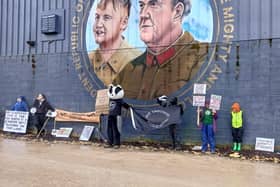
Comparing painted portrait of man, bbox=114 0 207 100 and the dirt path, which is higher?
painted portrait of man, bbox=114 0 207 100

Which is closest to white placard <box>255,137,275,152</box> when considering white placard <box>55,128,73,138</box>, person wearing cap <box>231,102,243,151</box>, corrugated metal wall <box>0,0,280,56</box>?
person wearing cap <box>231,102,243,151</box>

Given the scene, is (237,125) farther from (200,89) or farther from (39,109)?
(39,109)

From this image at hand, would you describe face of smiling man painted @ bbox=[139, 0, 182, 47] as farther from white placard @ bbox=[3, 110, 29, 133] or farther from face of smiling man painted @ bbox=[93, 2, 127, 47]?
white placard @ bbox=[3, 110, 29, 133]

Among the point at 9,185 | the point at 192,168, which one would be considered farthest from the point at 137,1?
the point at 9,185

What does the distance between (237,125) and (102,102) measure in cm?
482

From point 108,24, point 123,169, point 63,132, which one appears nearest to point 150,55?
point 108,24

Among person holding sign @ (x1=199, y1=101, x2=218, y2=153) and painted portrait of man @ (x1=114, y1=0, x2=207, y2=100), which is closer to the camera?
person holding sign @ (x1=199, y1=101, x2=218, y2=153)

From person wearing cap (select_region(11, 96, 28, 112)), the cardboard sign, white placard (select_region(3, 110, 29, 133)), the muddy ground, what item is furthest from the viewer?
person wearing cap (select_region(11, 96, 28, 112))

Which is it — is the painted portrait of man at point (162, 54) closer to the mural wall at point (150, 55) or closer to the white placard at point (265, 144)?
the mural wall at point (150, 55)

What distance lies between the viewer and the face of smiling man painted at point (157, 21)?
45.8 feet

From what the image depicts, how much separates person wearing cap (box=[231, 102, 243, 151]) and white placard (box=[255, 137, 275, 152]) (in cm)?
A: 49

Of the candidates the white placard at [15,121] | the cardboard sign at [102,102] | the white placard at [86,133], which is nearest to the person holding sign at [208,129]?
the cardboard sign at [102,102]

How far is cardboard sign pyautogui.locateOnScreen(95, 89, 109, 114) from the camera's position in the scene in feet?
48.5

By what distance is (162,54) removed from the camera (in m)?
14.1
